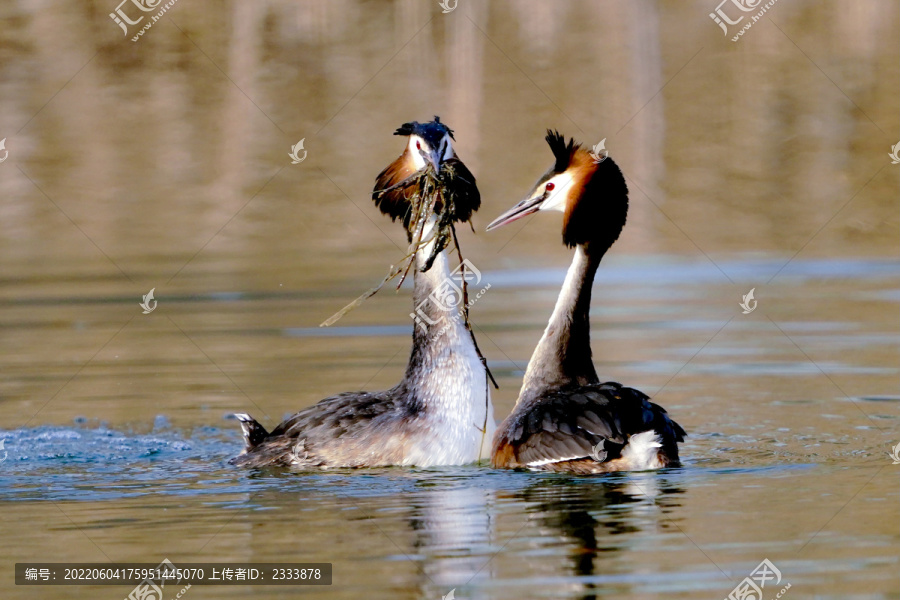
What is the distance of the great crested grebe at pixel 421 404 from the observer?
868cm

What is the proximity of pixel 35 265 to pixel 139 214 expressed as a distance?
272 centimetres

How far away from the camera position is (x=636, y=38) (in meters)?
25.8

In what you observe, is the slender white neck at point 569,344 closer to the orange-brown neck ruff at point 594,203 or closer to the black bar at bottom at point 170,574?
the orange-brown neck ruff at point 594,203

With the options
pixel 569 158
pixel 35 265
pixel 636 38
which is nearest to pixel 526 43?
pixel 636 38

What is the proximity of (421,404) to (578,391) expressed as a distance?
906mm

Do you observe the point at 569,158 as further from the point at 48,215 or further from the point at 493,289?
the point at 48,215

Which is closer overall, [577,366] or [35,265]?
[577,366]

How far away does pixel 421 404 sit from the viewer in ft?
28.8

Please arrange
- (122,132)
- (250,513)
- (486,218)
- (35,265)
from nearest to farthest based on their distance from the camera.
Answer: (250,513) < (35,265) < (486,218) < (122,132)

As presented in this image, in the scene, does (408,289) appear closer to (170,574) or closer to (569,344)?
(569,344)

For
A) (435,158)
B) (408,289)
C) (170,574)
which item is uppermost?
(408,289)

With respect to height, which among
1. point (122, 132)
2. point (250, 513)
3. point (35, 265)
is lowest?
point (250, 513)

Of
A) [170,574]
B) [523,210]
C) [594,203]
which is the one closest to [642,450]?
[594,203]

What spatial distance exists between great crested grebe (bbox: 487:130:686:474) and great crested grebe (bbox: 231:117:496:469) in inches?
10.4
